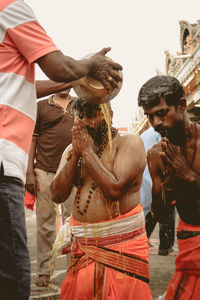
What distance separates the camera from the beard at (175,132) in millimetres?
2619

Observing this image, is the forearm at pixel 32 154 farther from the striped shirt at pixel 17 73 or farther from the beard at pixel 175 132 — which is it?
the striped shirt at pixel 17 73

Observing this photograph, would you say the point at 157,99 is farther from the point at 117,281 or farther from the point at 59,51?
the point at 117,281

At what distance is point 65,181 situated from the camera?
281cm

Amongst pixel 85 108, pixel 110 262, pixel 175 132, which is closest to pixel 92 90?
pixel 85 108

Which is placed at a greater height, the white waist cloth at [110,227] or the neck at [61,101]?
the neck at [61,101]

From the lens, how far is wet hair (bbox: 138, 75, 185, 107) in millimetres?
2645

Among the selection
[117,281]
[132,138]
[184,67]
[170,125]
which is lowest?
[184,67]

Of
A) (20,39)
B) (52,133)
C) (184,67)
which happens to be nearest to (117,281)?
(20,39)

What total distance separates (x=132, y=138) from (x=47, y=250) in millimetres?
2107

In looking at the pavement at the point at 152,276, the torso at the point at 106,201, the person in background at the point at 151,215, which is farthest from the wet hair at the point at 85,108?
the person in background at the point at 151,215

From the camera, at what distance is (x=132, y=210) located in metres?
2.75

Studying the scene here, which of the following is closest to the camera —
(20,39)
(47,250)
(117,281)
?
(20,39)

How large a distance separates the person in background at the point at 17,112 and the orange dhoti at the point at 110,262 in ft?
2.82

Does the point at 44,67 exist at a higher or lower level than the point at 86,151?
higher
